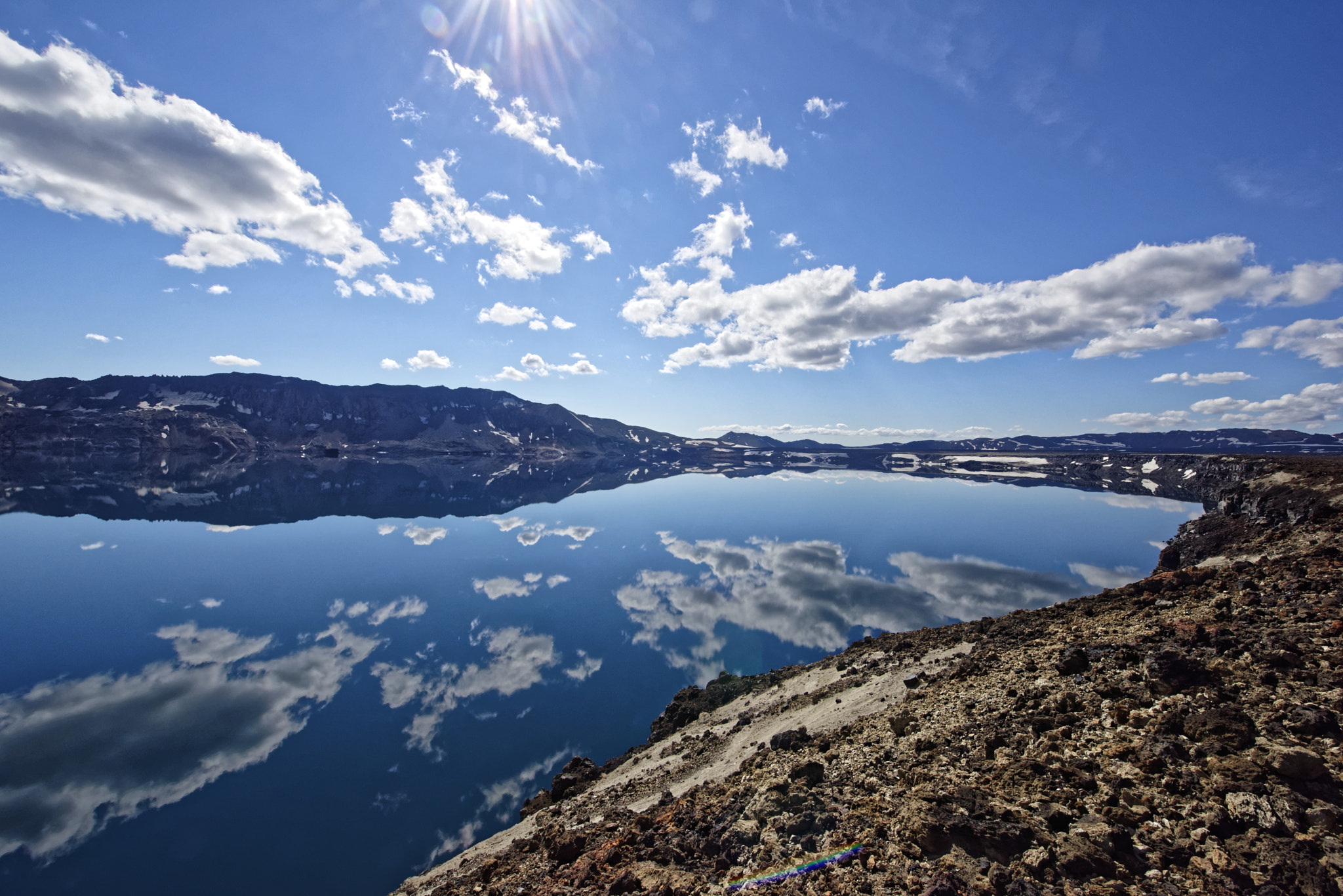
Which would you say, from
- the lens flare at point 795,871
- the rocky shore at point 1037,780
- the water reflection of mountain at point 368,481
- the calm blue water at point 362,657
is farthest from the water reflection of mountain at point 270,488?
the lens flare at point 795,871

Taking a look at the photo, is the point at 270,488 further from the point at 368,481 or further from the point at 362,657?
the point at 362,657

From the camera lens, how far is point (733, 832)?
7.79 m

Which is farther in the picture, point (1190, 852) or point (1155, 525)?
point (1155, 525)

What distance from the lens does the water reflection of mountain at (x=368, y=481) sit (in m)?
73.1

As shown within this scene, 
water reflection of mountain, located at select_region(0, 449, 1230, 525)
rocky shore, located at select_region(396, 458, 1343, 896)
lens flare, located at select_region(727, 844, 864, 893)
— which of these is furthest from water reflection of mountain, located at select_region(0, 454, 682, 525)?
lens flare, located at select_region(727, 844, 864, 893)

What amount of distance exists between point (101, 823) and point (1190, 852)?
25021mm

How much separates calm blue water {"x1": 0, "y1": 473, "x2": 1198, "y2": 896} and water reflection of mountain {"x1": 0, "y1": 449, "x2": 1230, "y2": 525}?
54.3 feet

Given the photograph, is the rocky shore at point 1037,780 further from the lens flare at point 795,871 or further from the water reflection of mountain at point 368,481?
the water reflection of mountain at point 368,481

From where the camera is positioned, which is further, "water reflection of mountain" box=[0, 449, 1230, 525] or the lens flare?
"water reflection of mountain" box=[0, 449, 1230, 525]

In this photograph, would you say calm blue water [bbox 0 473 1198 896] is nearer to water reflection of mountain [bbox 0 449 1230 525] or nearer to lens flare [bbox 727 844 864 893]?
lens flare [bbox 727 844 864 893]

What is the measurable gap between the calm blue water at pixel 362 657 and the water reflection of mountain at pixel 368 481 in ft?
54.3

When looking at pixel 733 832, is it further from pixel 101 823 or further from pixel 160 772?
pixel 160 772

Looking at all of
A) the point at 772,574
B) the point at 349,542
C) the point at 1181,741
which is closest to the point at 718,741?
the point at 1181,741

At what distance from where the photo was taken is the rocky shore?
5.61 meters
